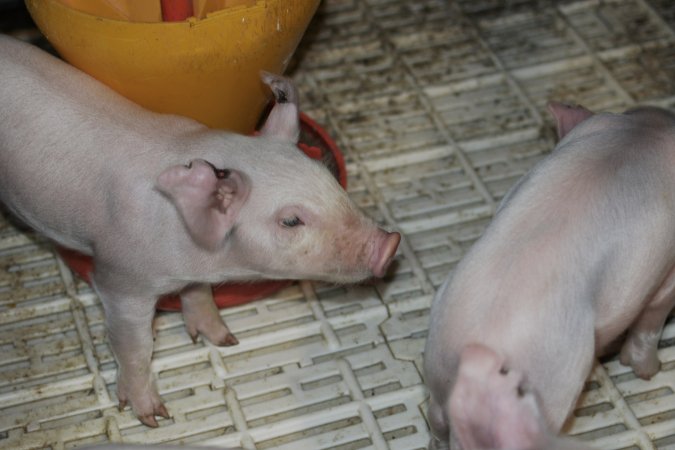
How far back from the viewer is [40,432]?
10.9 feet

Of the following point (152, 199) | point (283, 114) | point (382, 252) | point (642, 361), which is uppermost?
point (283, 114)

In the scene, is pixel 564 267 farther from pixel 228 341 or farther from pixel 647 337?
pixel 228 341

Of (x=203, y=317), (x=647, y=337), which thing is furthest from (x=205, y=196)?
(x=647, y=337)

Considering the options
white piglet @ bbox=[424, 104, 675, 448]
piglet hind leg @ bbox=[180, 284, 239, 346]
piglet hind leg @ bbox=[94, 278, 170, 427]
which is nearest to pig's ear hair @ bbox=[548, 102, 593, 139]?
white piglet @ bbox=[424, 104, 675, 448]

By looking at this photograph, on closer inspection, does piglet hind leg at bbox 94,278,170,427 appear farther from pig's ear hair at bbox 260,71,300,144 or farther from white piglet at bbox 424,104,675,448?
white piglet at bbox 424,104,675,448

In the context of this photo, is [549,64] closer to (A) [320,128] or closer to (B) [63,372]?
(A) [320,128]

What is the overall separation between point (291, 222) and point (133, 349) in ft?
2.18

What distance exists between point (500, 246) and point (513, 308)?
19cm

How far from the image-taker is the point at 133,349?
329cm

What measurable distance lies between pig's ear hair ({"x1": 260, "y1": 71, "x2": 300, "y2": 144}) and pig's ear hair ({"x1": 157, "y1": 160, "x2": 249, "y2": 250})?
0.29 metres

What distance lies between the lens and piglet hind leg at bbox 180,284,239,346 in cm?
352

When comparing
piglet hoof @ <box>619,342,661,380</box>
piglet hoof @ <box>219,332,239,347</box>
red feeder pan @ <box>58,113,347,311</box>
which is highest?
piglet hoof @ <box>619,342,661,380</box>

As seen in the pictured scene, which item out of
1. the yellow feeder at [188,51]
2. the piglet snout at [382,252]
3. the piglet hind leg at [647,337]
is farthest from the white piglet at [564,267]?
the yellow feeder at [188,51]

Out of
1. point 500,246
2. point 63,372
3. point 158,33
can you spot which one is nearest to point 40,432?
point 63,372
